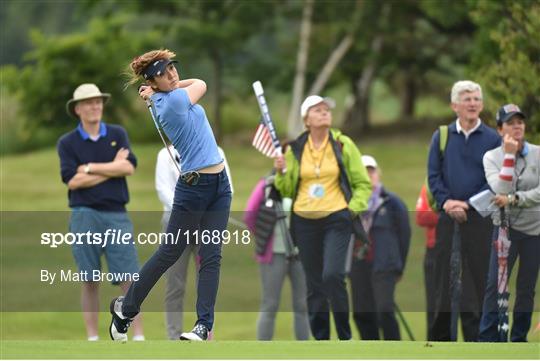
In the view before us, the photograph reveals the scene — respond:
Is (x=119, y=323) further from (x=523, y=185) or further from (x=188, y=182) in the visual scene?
(x=523, y=185)

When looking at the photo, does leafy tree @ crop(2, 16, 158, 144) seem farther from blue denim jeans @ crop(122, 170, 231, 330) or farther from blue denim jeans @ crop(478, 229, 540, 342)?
blue denim jeans @ crop(122, 170, 231, 330)

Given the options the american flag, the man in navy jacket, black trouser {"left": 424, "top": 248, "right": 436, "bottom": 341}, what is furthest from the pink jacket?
the man in navy jacket

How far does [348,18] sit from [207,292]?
25.7 m

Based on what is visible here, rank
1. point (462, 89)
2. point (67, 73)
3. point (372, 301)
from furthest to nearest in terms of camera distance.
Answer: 1. point (67, 73)
2. point (372, 301)
3. point (462, 89)

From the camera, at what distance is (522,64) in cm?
1497

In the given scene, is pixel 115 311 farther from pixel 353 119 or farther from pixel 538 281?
pixel 353 119

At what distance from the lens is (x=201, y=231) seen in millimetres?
10742

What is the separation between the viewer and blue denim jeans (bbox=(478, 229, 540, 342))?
12.3 metres

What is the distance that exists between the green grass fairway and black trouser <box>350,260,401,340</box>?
3.68 meters

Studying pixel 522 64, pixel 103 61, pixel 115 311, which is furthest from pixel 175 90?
pixel 103 61

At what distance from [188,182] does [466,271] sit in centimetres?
337

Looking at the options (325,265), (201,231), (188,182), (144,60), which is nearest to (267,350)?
(201,231)

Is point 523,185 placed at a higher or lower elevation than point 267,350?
higher

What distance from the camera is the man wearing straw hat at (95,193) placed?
12.9m
